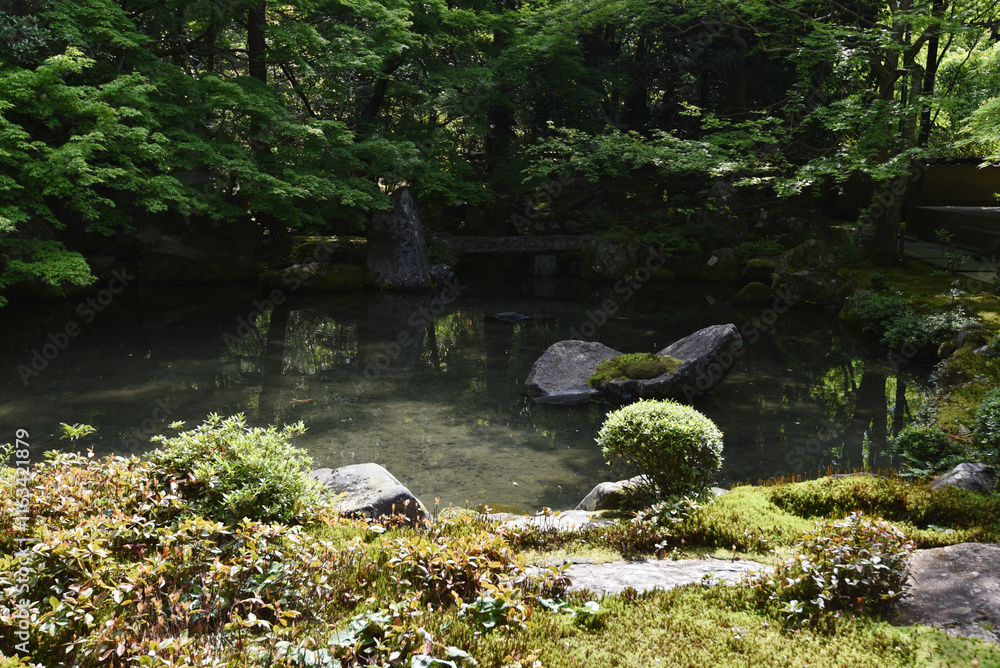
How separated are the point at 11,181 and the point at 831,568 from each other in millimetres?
A: 12741

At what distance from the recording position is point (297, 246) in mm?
21562

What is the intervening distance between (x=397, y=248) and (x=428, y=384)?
1020 centimetres

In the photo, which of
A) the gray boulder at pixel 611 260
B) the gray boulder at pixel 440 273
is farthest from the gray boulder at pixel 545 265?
the gray boulder at pixel 440 273

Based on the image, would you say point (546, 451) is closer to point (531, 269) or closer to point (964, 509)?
point (964, 509)

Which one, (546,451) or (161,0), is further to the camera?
(161,0)

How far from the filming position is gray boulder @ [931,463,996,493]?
224 inches

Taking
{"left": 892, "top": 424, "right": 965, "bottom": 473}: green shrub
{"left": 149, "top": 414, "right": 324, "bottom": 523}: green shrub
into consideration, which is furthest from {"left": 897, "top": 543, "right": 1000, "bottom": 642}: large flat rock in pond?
{"left": 149, "top": 414, "right": 324, "bottom": 523}: green shrub

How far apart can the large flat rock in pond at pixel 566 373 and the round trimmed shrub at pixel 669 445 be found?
4454 millimetres

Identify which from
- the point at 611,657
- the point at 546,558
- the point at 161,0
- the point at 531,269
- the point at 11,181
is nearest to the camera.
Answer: the point at 611,657

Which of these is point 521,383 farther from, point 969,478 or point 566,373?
point 969,478

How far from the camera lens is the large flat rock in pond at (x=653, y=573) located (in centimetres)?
411

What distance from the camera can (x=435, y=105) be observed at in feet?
70.2

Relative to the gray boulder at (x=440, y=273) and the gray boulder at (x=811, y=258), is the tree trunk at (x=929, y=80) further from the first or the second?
the gray boulder at (x=440, y=273)

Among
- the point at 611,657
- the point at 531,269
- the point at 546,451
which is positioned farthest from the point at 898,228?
the point at 611,657
